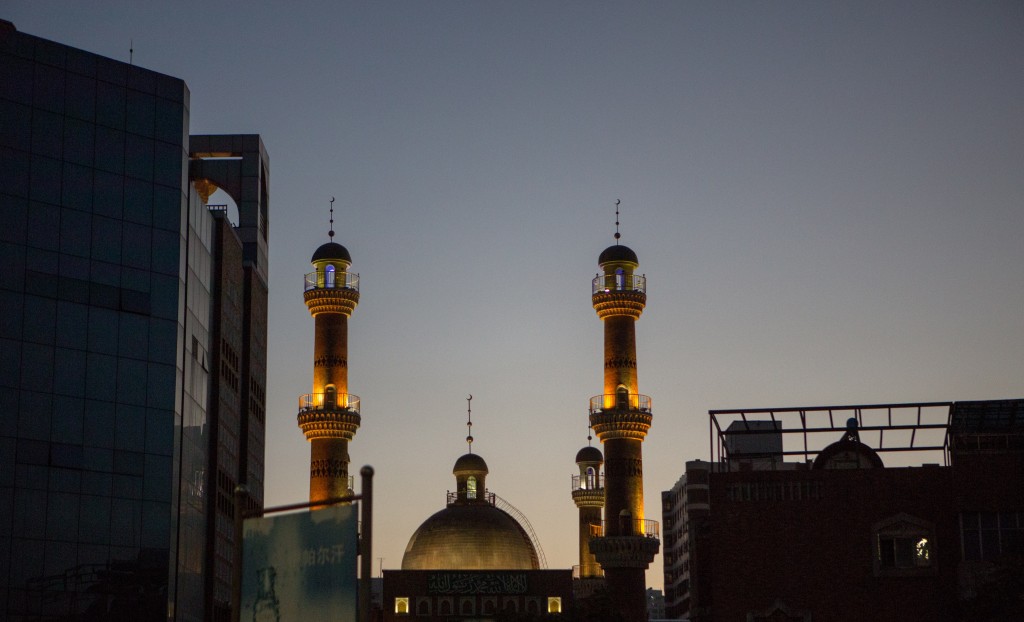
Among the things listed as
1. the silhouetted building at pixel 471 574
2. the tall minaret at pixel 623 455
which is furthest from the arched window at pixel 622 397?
the silhouetted building at pixel 471 574

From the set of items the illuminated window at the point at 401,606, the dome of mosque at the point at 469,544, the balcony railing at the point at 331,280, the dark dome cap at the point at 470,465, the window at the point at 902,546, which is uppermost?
the balcony railing at the point at 331,280

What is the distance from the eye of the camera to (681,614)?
15300 centimetres

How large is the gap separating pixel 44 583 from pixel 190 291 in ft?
54.2

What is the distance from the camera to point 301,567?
25203mm

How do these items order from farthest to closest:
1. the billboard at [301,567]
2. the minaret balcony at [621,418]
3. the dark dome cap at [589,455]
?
the dark dome cap at [589,455] → the minaret balcony at [621,418] → the billboard at [301,567]

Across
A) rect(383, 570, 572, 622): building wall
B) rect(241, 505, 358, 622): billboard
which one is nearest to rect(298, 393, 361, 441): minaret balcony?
rect(383, 570, 572, 622): building wall

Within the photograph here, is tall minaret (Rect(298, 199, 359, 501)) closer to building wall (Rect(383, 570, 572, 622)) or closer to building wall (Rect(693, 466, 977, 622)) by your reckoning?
building wall (Rect(383, 570, 572, 622))

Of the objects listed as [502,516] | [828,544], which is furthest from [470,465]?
[828,544]

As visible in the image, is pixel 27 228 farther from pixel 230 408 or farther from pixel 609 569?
pixel 609 569

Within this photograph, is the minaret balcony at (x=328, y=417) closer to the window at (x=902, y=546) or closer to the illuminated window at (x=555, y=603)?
the illuminated window at (x=555, y=603)

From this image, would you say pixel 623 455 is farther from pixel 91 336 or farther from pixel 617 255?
pixel 91 336

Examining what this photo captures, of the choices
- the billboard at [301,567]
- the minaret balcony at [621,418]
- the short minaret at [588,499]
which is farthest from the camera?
the short minaret at [588,499]

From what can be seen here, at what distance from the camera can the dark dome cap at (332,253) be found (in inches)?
4063

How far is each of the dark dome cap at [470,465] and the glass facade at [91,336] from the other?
5287 centimetres
